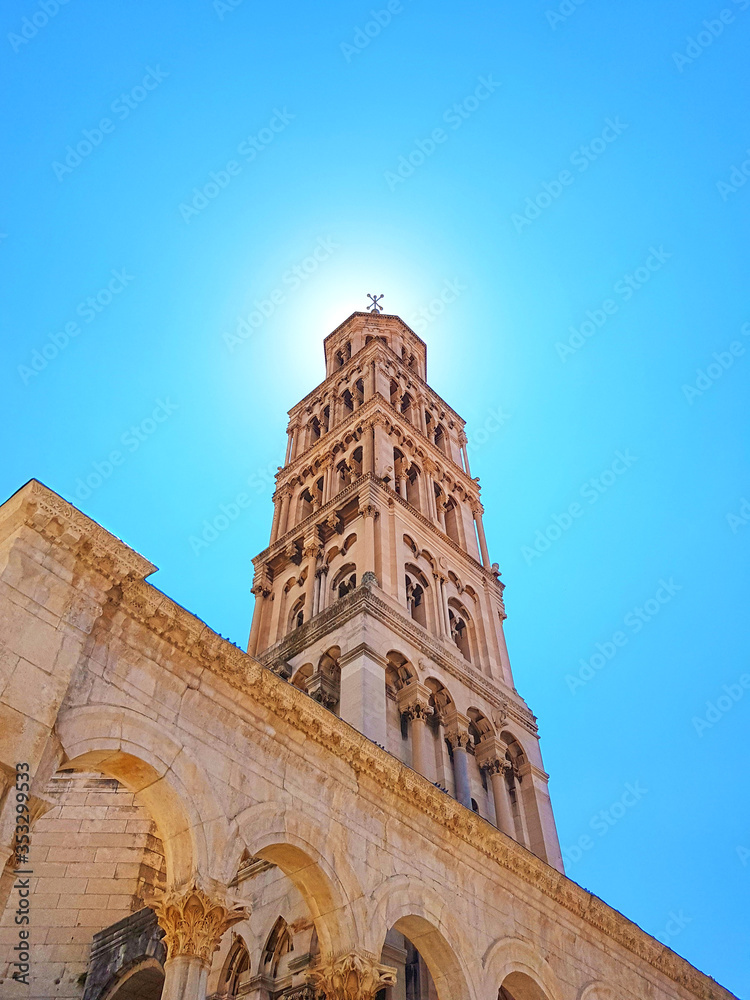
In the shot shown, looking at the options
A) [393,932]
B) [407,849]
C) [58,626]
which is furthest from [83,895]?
[58,626]

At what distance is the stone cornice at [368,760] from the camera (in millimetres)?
12914

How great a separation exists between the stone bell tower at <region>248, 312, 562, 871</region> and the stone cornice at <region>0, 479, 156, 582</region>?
1224 centimetres

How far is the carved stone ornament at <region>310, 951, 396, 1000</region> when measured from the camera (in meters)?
12.5

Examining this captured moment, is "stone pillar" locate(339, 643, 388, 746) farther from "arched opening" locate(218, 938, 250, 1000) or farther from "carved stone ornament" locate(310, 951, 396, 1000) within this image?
"carved stone ornament" locate(310, 951, 396, 1000)

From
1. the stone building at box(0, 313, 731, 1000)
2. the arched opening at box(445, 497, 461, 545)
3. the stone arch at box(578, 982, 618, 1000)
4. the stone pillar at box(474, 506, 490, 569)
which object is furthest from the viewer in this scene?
the stone pillar at box(474, 506, 490, 569)

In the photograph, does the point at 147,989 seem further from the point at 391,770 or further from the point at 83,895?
the point at 391,770

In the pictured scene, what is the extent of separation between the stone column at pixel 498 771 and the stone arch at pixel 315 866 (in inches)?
515

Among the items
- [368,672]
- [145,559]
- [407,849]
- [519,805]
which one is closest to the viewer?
[145,559]

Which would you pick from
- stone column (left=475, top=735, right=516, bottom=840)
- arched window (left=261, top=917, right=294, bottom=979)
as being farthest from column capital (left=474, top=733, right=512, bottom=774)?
arched window (left=261, top=917, right=294, bottom=979)

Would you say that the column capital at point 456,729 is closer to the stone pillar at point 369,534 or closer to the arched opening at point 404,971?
the stone pillar at point 369,534

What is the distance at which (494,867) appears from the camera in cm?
1653

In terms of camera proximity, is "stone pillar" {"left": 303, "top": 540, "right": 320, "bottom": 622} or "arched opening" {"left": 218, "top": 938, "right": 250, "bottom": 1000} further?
"stone pillar" {"left": 303, "top": 540, "right": 320, "bottom": 622}

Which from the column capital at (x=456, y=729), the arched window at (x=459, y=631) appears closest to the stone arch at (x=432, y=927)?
the column capital at (x=456, y=729)

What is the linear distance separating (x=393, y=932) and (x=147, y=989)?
5.29m
